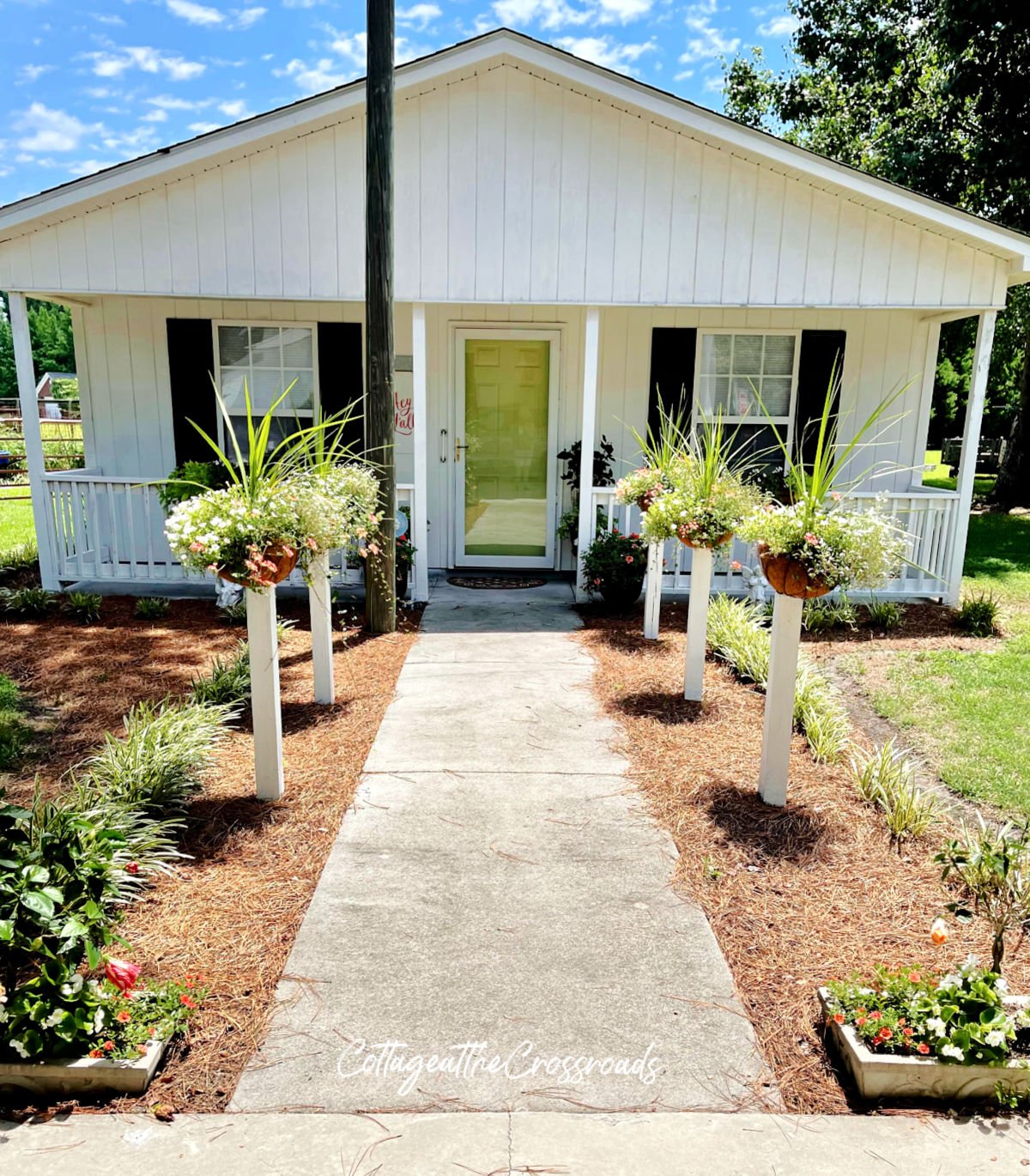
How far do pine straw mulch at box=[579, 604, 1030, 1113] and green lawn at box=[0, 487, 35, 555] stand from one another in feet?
26.7

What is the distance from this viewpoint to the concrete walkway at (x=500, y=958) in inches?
86.8

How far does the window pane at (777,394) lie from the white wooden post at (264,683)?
6.38 m

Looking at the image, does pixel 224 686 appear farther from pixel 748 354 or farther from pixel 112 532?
pixel 748 354

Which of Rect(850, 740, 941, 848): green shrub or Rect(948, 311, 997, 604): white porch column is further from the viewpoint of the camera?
Rect(948, 311, 997, 604): white porch column

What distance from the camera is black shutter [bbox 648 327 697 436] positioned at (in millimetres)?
8547

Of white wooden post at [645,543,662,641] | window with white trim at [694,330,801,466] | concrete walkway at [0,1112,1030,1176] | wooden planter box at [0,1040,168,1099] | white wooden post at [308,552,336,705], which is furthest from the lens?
window with white trim at [694,330,801,466]

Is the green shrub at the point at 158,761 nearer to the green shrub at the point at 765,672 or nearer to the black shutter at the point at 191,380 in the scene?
the green shrub at the point at 765,672

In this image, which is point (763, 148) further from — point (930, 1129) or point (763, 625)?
point (930, 1129)

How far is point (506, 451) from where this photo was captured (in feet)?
29.6

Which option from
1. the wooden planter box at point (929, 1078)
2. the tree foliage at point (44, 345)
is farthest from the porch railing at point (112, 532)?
the tree foliage at point (44, 345)

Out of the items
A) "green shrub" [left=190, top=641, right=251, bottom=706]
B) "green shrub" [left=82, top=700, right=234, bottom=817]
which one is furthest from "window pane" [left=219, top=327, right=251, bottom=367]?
"green shrub" [left=82, top=700, right=234, bottom=817]

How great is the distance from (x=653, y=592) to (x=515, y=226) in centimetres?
331

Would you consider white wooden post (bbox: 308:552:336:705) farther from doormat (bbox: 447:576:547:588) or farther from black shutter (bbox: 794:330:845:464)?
black shutter (bbox: 794:330:845:464)

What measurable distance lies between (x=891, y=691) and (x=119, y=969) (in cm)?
490
